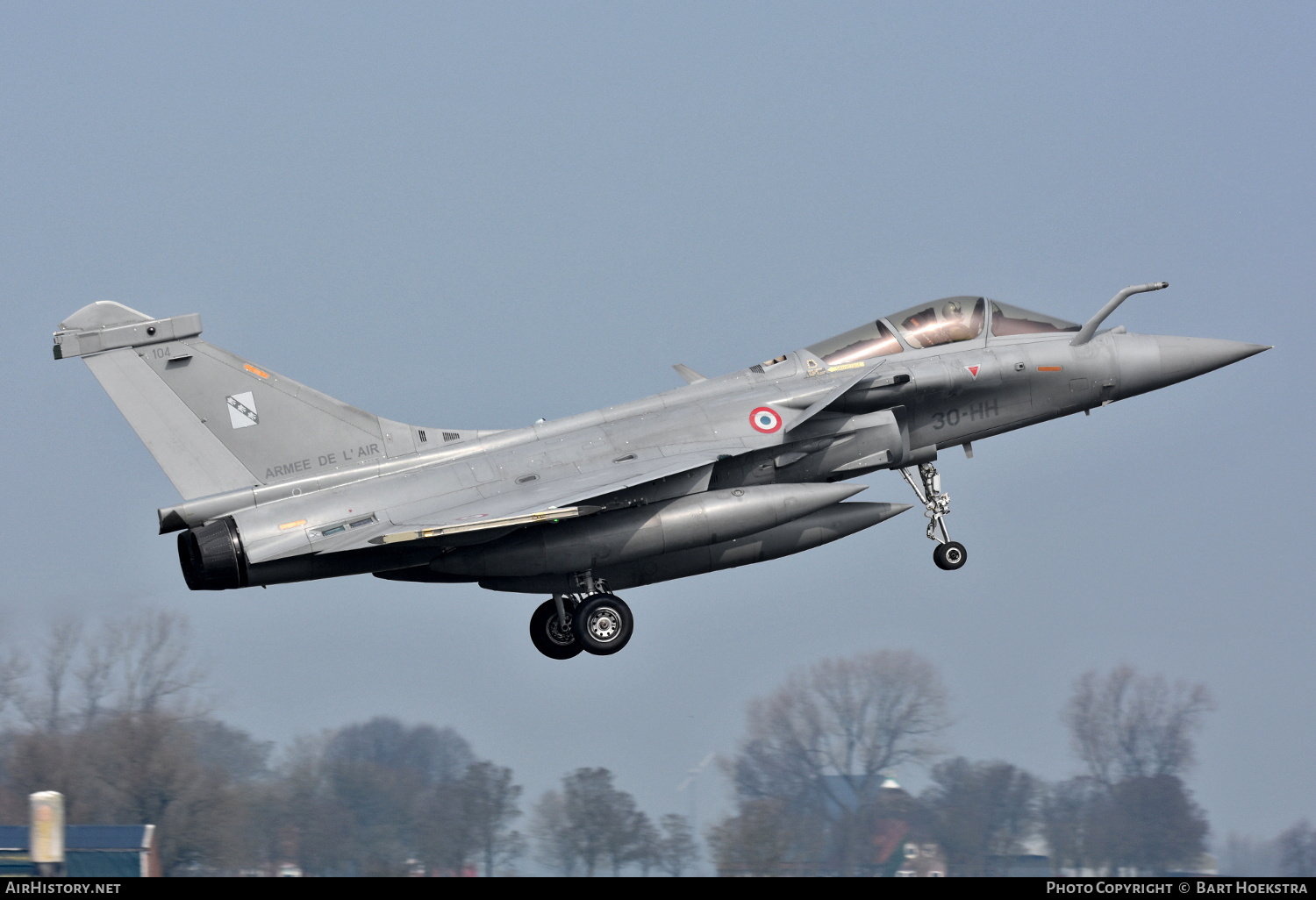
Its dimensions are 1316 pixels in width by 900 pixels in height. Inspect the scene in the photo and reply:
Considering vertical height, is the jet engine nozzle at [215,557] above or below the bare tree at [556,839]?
above

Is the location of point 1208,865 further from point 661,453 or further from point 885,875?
point 661,453

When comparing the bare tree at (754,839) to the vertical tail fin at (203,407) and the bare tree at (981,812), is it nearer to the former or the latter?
the bare tree at (981,812)

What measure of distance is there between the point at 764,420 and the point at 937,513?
2.71 meters

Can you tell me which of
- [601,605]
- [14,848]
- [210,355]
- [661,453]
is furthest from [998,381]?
[14,848]

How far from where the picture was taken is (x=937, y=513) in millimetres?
18797

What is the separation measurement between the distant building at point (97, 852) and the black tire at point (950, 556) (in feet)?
41.9

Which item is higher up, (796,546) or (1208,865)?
(796,546)

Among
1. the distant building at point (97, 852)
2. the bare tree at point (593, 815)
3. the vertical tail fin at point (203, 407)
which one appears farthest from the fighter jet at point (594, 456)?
the distant building at point (97, 852)

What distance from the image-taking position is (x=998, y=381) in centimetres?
1847

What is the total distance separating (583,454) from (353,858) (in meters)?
8.28

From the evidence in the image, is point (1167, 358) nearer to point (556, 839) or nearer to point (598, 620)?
point (598, 620)

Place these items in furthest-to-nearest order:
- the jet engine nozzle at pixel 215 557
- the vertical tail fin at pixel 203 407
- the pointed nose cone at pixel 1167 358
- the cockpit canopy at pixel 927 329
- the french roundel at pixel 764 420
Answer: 1. the pointed nose cone at pixel 1167 358
2. the cockpit canopy at pixel 927 329
3. the french roundel at pixel 764 420
4. the vertical tail fin at pixel 203 407
5. the jet engine nozzle at pixel 215 557

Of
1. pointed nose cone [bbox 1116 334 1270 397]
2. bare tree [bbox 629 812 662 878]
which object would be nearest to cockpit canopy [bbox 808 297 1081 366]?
pointed nose cone [bbox 1116 334 1270 397]

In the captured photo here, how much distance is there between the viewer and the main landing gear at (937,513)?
60.8ft
